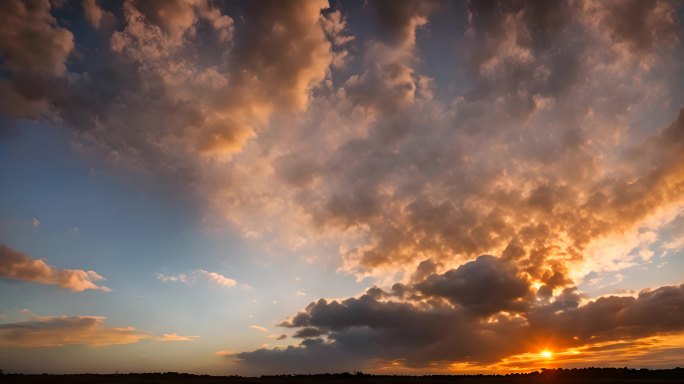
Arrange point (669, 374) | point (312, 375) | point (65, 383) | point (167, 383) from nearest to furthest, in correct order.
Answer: point (65, 383) < point (167, 383) < point (312, 375) < point (669, 374)

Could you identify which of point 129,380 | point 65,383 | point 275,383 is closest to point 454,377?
point 275,383

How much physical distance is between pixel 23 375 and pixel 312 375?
5257 cm

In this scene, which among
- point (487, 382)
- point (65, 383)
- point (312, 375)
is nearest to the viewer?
point (65, 383)

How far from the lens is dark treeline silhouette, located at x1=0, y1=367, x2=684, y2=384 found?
212 feet

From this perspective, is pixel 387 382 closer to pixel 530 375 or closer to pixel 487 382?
pixel 487 382

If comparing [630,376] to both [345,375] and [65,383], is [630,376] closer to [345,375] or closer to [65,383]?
[345,375]

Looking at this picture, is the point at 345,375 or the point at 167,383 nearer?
the point at 167,383

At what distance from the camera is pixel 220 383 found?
2660 inches

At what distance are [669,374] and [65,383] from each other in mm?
124568

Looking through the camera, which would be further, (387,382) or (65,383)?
(387,382)

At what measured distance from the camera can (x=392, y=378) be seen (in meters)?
87.6

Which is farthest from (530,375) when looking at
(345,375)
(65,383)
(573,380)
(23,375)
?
(23,375)

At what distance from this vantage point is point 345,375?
8338 cm

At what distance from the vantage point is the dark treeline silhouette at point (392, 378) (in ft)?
212
